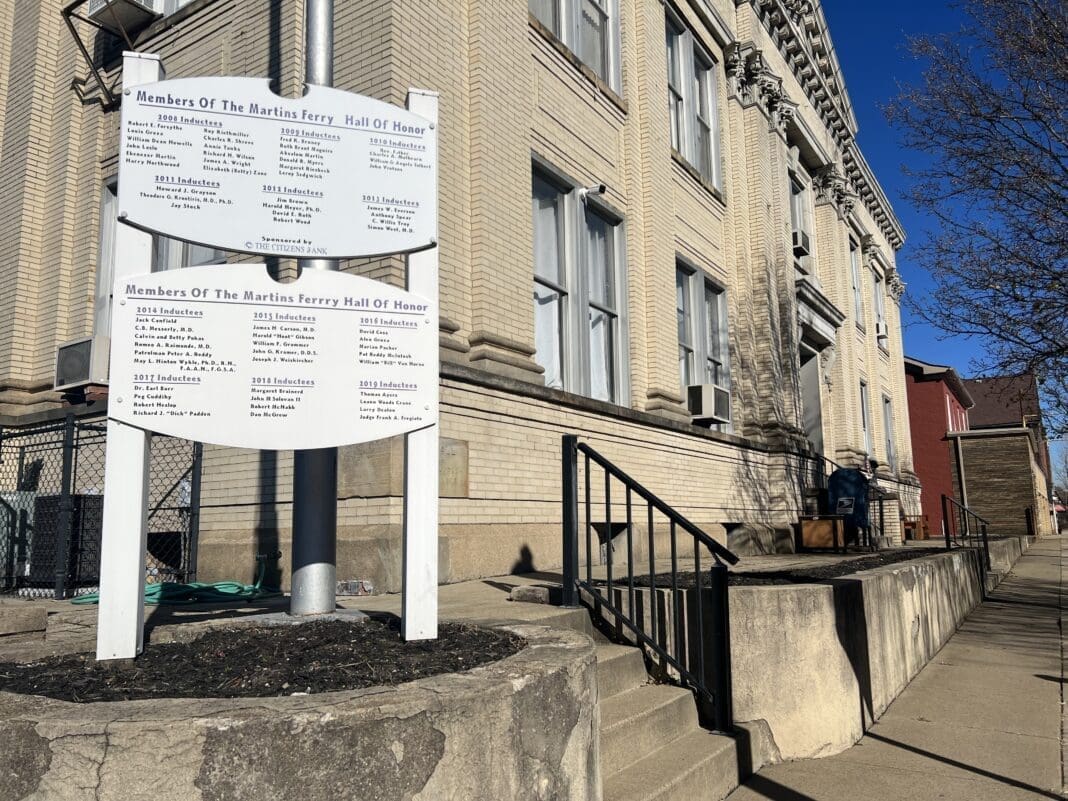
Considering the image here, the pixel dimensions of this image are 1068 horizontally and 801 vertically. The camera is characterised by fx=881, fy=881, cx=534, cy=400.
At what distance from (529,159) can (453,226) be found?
5.85 feet

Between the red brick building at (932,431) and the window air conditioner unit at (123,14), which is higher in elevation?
the window air conditioner unit at (123,14)

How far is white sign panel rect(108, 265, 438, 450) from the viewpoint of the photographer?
3.47 m

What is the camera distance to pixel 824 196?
2245 cm

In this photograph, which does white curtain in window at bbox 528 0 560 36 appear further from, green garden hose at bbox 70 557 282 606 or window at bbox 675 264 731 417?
green garden hose at bbox 70 557 282 606

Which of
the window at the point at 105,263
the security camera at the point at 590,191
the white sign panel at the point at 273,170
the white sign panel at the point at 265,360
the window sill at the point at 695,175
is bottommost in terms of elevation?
the white sign panel at the point at 265,360

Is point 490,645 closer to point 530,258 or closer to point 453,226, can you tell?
point 453,226

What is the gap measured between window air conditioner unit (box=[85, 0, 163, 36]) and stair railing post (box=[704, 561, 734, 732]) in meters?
9.51

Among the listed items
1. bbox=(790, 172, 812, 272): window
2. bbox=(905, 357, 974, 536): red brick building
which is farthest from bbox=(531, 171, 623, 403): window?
bbox=(905, 357, 974, 536): red brick building

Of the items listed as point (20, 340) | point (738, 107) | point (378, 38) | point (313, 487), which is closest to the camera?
point (313, 487)

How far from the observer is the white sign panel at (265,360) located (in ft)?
11.4

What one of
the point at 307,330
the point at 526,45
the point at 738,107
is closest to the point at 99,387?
the point at 526,45

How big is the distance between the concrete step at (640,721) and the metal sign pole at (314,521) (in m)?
1.45

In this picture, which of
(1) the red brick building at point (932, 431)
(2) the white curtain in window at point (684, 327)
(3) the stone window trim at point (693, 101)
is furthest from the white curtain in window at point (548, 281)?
(1) the red brick building at point (932, 431)

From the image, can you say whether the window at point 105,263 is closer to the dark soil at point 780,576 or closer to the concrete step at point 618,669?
the dark soil at point 780,576
